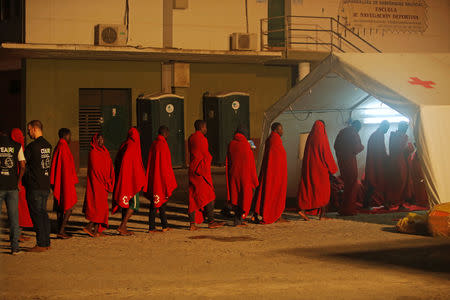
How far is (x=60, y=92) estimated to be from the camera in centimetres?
2511

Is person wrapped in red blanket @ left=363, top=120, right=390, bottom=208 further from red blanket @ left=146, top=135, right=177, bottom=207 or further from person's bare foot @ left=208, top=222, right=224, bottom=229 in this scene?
red blanket @ left=146, top=135, right=177, bottom=207

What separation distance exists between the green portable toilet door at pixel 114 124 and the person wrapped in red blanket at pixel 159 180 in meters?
13.5

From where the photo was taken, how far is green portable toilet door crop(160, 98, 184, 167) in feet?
82.4

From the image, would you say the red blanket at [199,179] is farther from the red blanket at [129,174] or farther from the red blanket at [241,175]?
the red blanket at [129,174]

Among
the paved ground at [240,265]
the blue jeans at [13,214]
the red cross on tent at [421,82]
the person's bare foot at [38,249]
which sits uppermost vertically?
the red cross on tent at [421,82]

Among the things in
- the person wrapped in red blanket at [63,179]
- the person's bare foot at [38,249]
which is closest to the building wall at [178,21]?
the person wrapped in red blanket at [63,179]

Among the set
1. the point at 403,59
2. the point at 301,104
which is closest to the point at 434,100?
the point at 403,59

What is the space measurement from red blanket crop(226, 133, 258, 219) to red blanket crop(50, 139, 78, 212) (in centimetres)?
259

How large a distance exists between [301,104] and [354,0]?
1412 cm

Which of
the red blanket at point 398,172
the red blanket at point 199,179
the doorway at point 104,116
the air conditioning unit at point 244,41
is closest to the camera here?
the red blanket at point 199,179

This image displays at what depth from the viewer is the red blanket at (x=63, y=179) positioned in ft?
38.9

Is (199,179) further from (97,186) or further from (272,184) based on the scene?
(97,186)

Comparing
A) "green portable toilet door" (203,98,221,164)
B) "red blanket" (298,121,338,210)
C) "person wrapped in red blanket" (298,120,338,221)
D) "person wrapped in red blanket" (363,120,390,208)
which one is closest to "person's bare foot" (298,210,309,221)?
"person wrapped in red blanket" (298,120,338,221)

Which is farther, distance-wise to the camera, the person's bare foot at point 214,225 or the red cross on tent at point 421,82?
the red cross on tent at point 421,82
